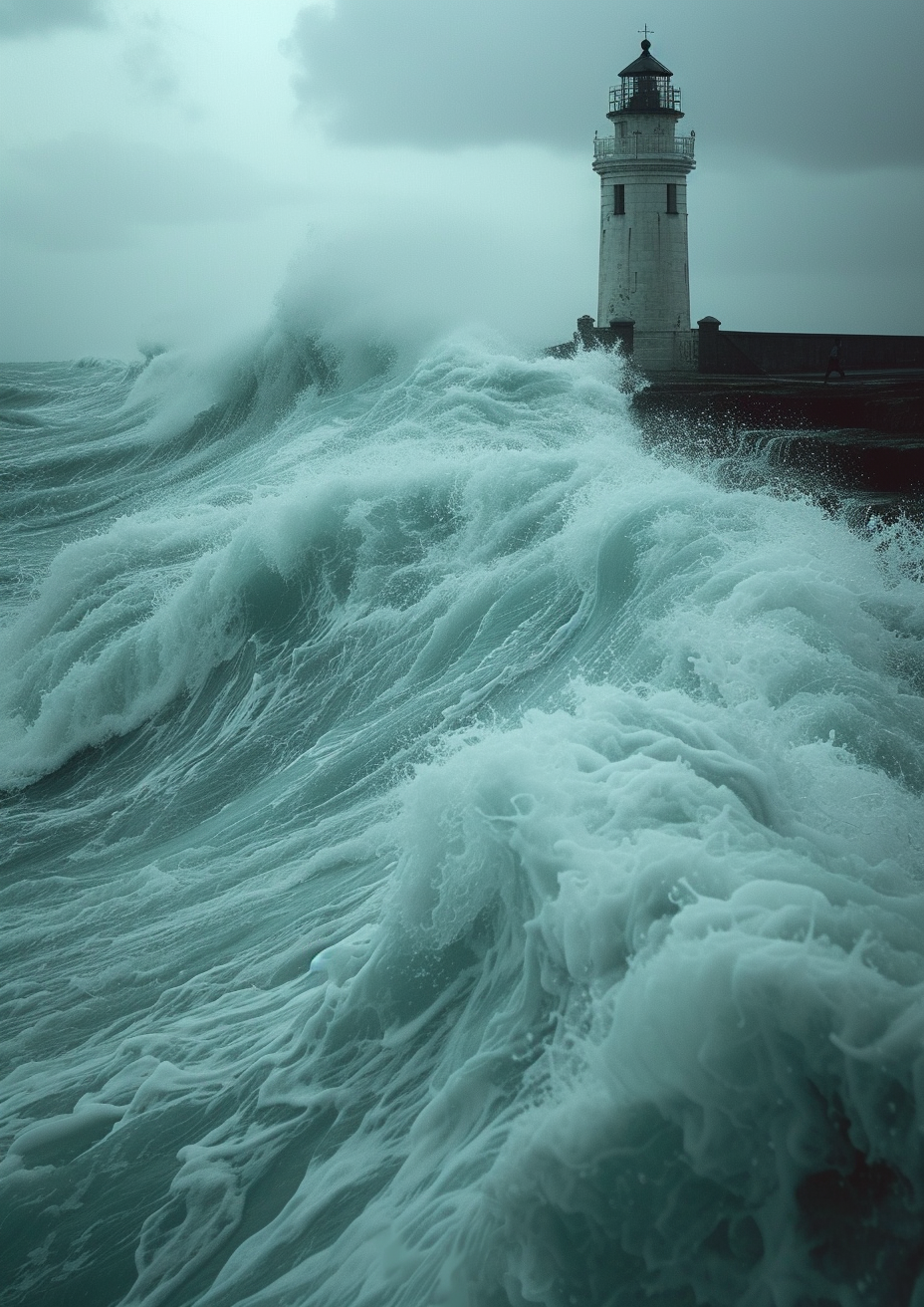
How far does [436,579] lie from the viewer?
7.39 m

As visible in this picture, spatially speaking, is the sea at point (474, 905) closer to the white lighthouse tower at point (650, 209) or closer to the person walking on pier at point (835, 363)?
the person walking on pier at point (835, 363)

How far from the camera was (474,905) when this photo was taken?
3402mm

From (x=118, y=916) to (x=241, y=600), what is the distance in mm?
3189

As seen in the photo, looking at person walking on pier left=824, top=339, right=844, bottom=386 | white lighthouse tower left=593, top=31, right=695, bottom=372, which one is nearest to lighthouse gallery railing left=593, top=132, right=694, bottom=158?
white lighthouse tower left=593, top=31, right=695, bottom=372

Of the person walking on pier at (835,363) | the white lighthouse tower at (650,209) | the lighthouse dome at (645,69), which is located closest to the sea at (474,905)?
the person walking on pier at (835,363)

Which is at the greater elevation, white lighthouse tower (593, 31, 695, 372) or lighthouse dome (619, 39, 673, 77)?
lighthouse dome (619, 39, 673, 77)

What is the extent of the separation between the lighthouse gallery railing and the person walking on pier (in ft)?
14.1

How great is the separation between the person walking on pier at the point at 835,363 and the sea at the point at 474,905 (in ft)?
34.5

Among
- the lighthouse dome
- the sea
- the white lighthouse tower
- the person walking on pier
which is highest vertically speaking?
the lighthouse dome

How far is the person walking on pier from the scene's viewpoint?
17263 millimetres

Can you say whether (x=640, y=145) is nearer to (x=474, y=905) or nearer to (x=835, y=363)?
(x=835, y=363)

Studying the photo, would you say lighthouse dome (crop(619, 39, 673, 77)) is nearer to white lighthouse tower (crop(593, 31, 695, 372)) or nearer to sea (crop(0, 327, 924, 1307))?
white lighthouse tower (crop(593, 31, 695, 372))

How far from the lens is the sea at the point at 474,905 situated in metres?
2.31

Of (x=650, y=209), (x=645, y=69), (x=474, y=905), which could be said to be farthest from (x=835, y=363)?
(x=474, y=905)
